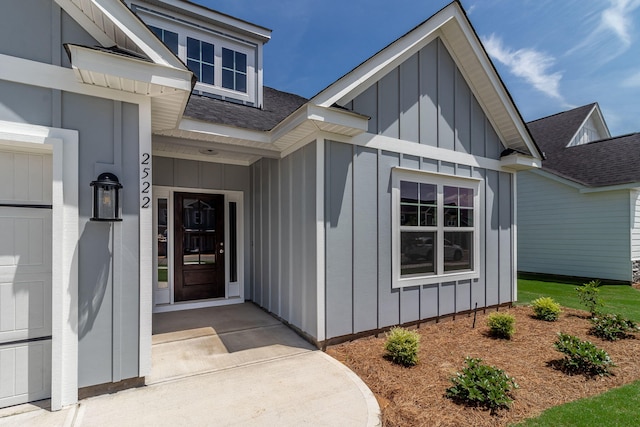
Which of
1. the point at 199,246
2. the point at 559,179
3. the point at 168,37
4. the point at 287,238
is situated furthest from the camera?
the point at 559,179

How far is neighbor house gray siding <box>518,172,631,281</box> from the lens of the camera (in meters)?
9.29

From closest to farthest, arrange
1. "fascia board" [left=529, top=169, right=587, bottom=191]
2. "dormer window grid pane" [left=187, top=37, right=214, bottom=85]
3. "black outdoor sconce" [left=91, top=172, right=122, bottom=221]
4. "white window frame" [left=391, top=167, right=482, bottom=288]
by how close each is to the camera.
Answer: "black outdoor sconce" [left=91, top=172, right=122, bottom=221] < "white window frame" [left=391, top=167, right=482, bottom=288] < "dormer window grid pane" [left=187, top=37, right=214, bottom=85] < "fascia board" [left=529, top=169, right=587, bottom=191]

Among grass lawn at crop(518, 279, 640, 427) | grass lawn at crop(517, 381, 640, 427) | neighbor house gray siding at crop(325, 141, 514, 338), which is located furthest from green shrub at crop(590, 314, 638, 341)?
neighbor house gray siding at crop(325, 141, 514, 338)

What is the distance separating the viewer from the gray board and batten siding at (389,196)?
428 cm

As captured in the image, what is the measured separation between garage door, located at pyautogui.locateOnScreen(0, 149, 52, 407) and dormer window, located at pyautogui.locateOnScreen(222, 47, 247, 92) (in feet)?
13.7

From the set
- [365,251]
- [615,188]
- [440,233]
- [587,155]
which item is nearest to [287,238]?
[365,251]

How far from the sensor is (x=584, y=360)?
355 centimetres

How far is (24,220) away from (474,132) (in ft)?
22.1

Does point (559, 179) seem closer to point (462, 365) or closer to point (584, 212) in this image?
point (584, 212)

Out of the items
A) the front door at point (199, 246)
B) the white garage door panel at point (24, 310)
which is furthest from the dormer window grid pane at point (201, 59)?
the white garage door panel at point (24, 310)

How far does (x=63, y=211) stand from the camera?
279cm

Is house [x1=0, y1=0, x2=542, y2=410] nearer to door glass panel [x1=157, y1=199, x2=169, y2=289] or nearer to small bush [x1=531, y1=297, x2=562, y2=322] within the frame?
door glass panel [x1=157, y1=199, x2=169, y2=289]

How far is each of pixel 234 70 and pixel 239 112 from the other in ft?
5.10

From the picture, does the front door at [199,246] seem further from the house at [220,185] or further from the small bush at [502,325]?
the small bush at [502,325]
